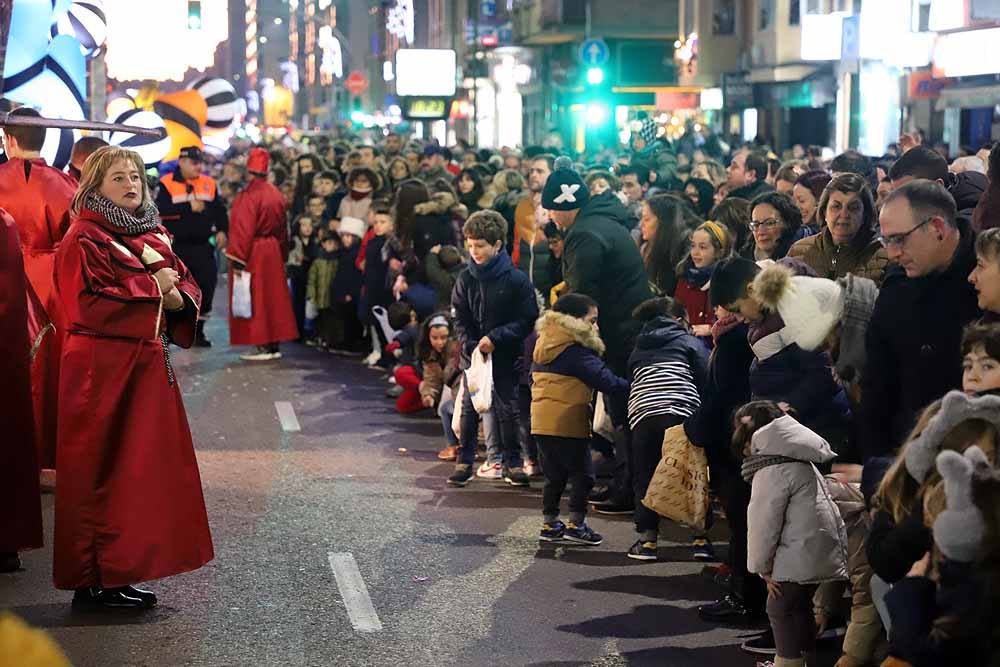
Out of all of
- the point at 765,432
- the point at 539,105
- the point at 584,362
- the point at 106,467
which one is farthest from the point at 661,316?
the point at 539,105

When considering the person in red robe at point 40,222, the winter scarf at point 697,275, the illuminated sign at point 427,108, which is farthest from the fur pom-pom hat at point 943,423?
the illuminated sign at point 427,108

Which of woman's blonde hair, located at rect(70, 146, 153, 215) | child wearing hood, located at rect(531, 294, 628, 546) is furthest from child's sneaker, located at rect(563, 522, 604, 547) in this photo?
woman's blonde hair, located at rect(70, 146, 153, 215)

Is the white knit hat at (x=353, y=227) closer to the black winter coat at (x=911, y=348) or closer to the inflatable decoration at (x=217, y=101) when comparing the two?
the inflatable decoration at (x=217, y=101)

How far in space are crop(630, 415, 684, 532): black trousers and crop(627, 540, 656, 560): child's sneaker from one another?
0.30 ft

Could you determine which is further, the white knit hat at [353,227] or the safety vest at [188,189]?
the safety vest at [188,189]

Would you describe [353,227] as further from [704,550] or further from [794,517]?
[794,517]

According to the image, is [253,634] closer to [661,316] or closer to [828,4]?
[661,316]

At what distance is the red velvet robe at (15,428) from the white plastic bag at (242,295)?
30.2 ft

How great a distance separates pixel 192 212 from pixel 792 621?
1329cm

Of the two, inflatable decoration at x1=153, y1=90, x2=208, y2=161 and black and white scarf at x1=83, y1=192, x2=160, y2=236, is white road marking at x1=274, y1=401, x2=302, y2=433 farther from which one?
black and white scarf at x1=83, y1=192, x2=160, y2=236

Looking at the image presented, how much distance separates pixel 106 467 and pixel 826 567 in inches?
133

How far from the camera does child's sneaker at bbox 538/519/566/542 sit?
9.75 metres

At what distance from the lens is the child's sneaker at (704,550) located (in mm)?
9352

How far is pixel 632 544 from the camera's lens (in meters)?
9.70
